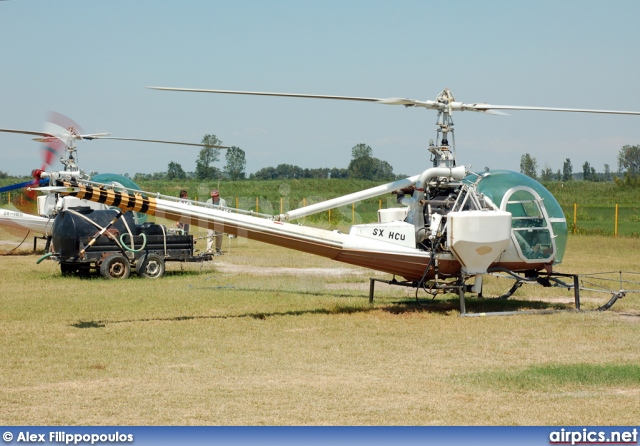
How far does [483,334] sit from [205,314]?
14.6ft

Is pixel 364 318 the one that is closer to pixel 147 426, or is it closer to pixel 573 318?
pixel 573 318

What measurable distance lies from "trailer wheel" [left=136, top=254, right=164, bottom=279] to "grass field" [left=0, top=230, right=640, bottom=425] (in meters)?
1.64

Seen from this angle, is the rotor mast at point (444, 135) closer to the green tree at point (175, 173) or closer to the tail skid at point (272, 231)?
the tail skid at point (272, 231)

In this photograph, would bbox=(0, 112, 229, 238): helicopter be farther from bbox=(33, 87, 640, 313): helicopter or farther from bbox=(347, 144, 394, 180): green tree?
bbox=(347, 144, 394, 180): green tree

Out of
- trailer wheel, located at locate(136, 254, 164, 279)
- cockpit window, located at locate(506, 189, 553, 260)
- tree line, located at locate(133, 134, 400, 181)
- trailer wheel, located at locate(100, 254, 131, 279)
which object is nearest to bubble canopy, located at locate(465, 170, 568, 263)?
cockpit window, located at locate(506, 189, 553, 260)

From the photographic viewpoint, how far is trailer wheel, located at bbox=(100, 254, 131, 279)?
1819 cm

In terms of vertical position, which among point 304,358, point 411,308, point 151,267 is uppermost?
point 151,267

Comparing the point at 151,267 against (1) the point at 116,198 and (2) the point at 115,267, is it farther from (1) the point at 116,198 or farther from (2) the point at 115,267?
(1) the point at 116,198

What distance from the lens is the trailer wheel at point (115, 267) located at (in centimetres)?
1819

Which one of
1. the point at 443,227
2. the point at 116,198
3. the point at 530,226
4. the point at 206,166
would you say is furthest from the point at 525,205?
the point at 206,166

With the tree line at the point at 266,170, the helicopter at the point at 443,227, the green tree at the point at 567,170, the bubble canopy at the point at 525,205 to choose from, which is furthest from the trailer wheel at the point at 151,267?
the green tree at the point at 567,170

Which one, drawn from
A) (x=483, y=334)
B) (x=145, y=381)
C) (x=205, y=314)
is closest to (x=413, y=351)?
(x=483, y=334)

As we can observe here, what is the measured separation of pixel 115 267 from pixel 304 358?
960 centimetres

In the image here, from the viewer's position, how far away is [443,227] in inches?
513
